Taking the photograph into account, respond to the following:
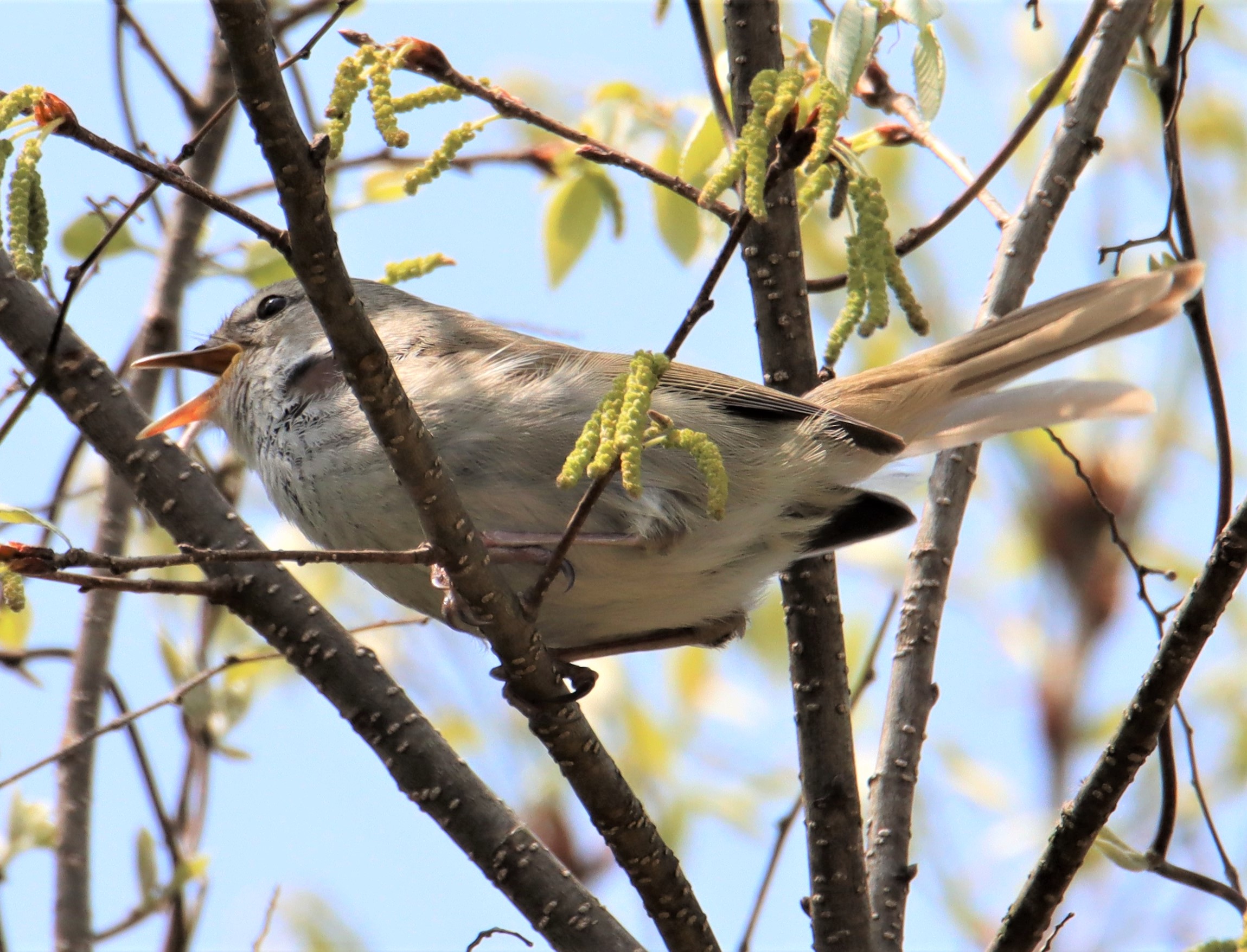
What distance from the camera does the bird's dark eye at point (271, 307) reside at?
13.1 feet

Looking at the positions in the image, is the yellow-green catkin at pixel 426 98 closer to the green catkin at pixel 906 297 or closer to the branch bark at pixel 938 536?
the green catkin at pixel 906 297

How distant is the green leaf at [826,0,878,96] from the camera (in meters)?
2.33

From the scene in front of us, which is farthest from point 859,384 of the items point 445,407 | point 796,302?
point 445,407

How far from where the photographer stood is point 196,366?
3.85 metres

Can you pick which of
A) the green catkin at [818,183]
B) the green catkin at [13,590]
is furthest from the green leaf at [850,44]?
the green catkin at [13,590]

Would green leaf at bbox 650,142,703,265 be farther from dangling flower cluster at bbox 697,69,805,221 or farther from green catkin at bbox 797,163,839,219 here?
dangling flower cluster at bbox 697,69,805,221

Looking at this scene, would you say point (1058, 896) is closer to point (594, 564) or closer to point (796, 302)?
point (594, 564)

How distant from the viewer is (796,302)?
3.25m

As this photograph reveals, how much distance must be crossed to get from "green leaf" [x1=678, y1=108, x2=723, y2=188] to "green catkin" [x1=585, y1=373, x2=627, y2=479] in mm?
1746

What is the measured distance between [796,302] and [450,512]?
4.45 ft

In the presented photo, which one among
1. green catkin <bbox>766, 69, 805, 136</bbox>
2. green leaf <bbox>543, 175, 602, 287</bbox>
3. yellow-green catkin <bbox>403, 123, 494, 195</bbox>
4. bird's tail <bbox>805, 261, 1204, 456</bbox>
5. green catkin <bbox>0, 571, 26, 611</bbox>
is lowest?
green catkin <bbox>0, 571, 26, 611</bbox>

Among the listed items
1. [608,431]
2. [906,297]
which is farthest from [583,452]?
[906,297]

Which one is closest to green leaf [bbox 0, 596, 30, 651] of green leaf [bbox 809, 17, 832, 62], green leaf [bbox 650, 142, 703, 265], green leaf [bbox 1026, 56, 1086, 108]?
green leaf [bbox 650, 142, 703, 265]

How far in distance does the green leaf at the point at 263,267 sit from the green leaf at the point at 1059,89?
6.74ft
